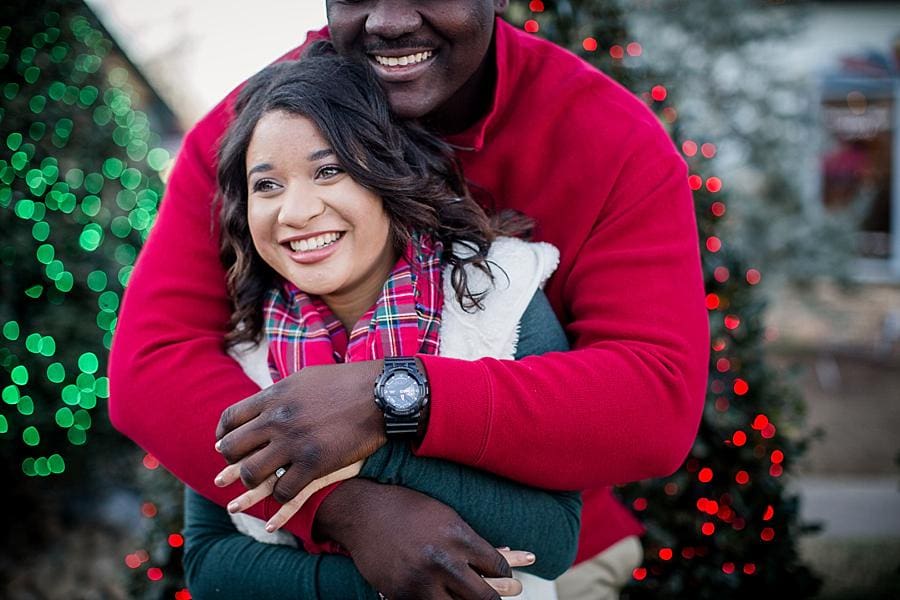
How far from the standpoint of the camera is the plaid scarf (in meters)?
1.85

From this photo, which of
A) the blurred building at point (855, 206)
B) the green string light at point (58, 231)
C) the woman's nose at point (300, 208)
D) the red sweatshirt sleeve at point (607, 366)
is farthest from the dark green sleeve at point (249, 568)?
the blurred building at point (855, 206)

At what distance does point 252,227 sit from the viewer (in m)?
1.89

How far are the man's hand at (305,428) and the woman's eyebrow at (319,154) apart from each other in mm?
435

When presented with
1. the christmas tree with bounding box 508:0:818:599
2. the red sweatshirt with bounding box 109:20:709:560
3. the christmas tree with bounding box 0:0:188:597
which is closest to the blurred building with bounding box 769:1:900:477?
the christmas tree with bounding box 508:0:818:599

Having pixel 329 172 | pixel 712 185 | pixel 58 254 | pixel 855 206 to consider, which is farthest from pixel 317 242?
pixel 855 206

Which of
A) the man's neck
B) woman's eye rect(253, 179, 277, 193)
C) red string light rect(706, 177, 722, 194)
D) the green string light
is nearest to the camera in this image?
woman's eye rect(253, 179, 277, 193)

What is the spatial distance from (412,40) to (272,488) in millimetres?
1034

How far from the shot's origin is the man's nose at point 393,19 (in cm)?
196

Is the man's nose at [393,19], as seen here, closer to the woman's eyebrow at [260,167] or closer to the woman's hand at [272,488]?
the woman's eyebrow at [260,167]

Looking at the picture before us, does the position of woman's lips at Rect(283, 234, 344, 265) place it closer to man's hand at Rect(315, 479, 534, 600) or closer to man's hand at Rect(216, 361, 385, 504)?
man's hand at Rect(216, 361, 385, 504)

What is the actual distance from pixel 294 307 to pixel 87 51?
3415 millimetres

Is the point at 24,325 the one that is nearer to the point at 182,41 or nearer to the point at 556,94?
the point at 182,41

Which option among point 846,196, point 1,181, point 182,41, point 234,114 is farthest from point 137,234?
point 846,196

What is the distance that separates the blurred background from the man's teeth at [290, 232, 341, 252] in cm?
75
